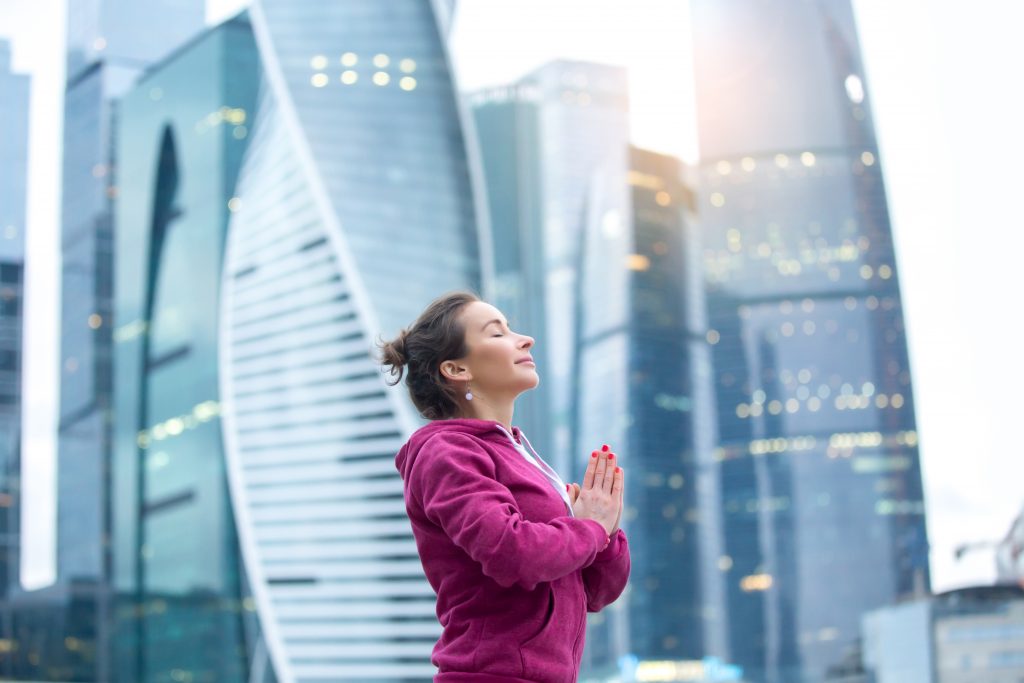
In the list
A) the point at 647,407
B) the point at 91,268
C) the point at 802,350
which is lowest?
the point at 647,407

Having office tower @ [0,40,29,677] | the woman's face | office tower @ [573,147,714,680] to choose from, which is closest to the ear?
the woman's face

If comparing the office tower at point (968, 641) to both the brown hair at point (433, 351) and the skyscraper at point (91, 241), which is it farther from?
the skyscraper at point (91, 241)

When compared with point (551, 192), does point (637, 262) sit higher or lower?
lower

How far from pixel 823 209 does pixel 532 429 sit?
17.8 m

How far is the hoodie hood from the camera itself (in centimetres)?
153

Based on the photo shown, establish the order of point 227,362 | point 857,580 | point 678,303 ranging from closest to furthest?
point 227,362, point 857,580, point 678,303

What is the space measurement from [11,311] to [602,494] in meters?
48.0

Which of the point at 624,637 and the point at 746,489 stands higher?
the point at 746,489

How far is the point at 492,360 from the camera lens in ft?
5.19

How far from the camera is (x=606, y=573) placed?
1.58 m

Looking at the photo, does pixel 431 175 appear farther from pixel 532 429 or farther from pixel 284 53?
pixel 532 429

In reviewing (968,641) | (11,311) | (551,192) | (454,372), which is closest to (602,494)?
(454,372)

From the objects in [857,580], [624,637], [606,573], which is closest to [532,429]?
[624,637]

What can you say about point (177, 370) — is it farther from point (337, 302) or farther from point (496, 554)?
point (496, 554)
